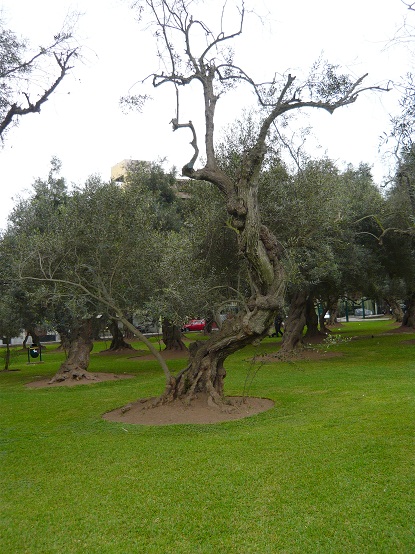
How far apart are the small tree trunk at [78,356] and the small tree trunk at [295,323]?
8534mm

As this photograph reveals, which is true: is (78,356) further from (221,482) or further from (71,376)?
(221,482)

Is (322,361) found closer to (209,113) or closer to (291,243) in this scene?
(291,243)

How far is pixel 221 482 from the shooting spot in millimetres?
7270

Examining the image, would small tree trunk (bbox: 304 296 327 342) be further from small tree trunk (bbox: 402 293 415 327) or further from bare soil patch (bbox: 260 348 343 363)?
small tree trunk (bbox: 402 293 415 327)

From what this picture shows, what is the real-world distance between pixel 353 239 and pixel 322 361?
505 centimetres

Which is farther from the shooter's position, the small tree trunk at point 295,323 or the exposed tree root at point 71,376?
the small tree trunk at point 295,323

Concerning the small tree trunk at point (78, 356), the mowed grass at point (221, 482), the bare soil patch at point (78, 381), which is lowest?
the mowed grass at point (221, 482)

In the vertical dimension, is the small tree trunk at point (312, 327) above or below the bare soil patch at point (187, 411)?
above

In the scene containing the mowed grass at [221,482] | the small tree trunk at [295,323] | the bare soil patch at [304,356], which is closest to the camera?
the mowed grass at [221,482]

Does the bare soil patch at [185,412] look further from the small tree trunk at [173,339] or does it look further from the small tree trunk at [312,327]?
the small tree trunk at [312,327]

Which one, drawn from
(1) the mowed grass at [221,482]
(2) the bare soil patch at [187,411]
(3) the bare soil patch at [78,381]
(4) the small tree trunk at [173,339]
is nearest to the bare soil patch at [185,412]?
(2) the bare soil patch at [187,411]

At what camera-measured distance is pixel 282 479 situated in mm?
7227

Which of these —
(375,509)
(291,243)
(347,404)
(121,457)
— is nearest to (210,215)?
(291,243)

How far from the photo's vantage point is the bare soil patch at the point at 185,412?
1144 cm
